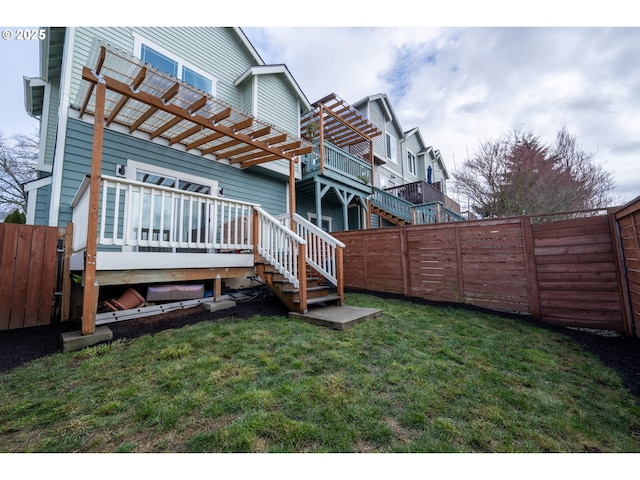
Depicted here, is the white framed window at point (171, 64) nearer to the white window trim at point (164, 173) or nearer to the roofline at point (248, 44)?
the roofline at point (248, 44)

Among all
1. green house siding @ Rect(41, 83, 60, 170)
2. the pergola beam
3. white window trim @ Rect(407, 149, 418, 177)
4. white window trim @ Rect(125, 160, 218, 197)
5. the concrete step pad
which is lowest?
the concrete step pad

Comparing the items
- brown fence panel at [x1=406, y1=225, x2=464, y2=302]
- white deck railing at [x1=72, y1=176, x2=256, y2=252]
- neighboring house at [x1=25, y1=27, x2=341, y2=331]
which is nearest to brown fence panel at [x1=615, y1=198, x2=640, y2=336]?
brown fence panel at [x1=406, y1=225, x2=464, y2=302]

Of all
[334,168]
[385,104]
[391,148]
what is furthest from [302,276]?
[391,148]

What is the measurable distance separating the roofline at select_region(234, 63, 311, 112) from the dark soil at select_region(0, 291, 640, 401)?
6530 mm

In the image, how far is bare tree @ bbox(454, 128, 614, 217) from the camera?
9.30 meters

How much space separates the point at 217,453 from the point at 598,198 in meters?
15.2

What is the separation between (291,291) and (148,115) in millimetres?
3962

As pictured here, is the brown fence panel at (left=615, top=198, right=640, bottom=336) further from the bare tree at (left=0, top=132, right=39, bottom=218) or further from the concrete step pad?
the bare tree at (left=0, top=132, right=39, bottom=218)

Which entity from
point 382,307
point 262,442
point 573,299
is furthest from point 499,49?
point 262,442

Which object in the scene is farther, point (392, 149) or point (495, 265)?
point (392, 149)

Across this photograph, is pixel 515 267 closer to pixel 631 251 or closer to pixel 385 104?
pixel 631 251

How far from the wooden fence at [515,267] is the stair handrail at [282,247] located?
274 cm

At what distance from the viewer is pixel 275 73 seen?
812 centimetres

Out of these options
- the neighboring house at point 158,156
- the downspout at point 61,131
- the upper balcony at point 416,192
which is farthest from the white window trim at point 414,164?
the downspout at point 61,131
